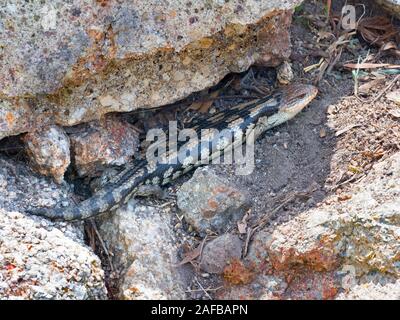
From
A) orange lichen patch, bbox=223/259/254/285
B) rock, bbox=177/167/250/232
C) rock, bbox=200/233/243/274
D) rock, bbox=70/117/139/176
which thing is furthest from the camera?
rock, bbox=70/117/139/176

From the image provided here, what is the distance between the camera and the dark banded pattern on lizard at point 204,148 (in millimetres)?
5586

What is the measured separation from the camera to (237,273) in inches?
201

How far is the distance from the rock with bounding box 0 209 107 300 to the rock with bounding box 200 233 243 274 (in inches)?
33.6

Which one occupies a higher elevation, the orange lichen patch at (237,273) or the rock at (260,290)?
the orange lichen patch at (237,273)

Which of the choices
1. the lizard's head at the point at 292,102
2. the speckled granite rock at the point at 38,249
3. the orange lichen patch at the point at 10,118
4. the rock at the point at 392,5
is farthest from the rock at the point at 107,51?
the rock at the point at 392,5

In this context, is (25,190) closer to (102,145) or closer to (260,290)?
(102,145)

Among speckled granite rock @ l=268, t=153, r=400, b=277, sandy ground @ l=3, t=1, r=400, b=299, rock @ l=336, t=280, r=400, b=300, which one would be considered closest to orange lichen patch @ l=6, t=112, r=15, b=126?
sandy ground @ l=3, t=1, r=400, b=299

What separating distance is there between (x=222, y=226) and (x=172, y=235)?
0.44m

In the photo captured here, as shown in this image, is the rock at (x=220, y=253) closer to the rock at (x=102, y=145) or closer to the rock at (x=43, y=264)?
the rock at (x=43, y=264)

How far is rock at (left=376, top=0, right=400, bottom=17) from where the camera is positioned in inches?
249

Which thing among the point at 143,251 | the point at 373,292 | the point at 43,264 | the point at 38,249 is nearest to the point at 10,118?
the point at 38,249

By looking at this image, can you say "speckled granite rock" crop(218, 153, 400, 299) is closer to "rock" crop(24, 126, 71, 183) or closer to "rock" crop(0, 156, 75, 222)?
"rock" crop(0, 156, 75, 222)

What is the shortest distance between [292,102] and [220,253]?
5.94ft

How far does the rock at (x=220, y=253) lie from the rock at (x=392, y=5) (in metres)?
2.88
